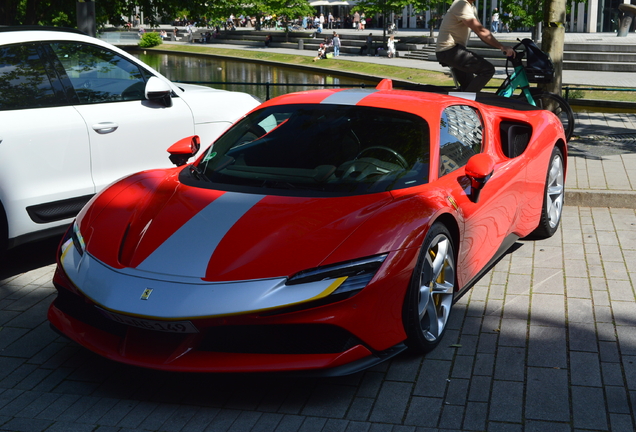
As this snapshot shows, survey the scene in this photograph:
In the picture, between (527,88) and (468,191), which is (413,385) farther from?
(527,88)

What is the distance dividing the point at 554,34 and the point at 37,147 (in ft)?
24.2

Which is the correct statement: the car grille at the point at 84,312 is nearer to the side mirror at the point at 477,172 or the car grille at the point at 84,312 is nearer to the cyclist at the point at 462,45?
the side mirror at the point at 477,172

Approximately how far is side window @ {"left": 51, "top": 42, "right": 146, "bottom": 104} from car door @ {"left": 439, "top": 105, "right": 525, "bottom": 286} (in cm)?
284

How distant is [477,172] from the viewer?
4.35 meters

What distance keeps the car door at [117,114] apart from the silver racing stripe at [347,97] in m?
1.93

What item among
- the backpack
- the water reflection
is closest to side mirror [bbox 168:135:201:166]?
the backpack

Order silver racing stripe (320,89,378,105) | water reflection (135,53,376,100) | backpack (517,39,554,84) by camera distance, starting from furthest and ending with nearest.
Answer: water reflection (135,53,376,100) → backpack (517,39,554,84) → silver racing stripe (320,89,378,105)

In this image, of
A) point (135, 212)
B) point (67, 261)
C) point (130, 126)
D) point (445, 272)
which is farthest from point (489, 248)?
point (130, 126)

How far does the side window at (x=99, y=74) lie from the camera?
19.4 feet

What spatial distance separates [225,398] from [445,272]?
143cm

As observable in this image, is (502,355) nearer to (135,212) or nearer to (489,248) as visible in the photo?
(489,248)

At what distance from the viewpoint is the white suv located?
17.6 ft

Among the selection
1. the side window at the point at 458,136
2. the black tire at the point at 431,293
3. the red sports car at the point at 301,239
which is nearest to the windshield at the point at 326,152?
the red sports car at the point at 301,239

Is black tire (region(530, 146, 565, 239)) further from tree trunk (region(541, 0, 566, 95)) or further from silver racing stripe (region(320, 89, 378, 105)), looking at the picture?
tree trunk (region(541, 0, 566, 95))
